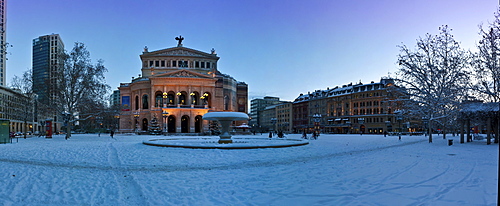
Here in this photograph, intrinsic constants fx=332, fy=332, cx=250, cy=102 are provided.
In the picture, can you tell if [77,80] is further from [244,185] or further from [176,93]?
[244,185]

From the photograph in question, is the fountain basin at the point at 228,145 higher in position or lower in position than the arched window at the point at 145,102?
lower

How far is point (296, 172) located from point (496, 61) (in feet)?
74.1

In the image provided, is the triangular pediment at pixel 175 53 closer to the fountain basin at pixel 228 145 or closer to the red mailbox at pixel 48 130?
the red mailbox at pixel 48 130

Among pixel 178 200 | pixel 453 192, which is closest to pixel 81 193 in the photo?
pixel 178 200

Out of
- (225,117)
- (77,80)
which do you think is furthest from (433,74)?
(77,80)

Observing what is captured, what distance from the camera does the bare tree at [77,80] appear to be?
45.3 m

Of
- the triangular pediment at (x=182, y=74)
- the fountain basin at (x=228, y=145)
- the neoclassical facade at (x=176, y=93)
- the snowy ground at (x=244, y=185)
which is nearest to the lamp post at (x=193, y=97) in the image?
the neoclassical facade at (x=176, y=93)

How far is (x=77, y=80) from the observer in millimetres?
46281

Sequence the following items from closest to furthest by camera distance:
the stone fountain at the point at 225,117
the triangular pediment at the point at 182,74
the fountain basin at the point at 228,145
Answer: the fountain basin at the point at 228,145 → the stone fountain at the point at 225,117 → the triangular pediment at the point at 182,74

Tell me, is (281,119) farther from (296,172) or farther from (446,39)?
(296,172)

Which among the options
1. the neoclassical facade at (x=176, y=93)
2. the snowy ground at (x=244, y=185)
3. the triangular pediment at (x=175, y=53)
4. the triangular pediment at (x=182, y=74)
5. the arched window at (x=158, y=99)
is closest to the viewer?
the snowy ground at (x=244, y=185)

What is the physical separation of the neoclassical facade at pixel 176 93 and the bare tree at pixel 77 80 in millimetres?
16301

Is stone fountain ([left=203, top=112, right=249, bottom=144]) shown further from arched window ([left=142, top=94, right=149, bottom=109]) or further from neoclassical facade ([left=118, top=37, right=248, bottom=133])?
arched window ([left=142, top=94, right=149, bottom=109])

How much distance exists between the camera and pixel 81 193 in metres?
7.46
